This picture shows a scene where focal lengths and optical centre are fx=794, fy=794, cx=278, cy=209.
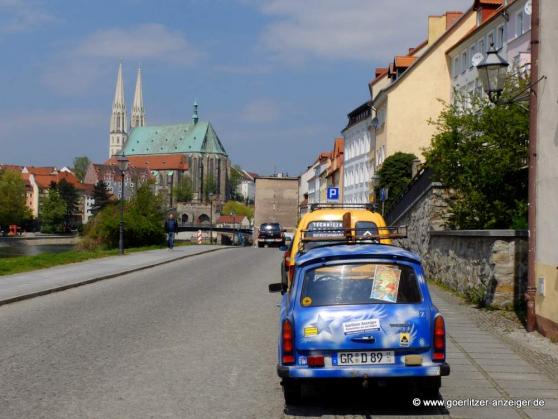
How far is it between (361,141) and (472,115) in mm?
53537

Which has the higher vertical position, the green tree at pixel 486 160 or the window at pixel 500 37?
the window at pixel 500 37

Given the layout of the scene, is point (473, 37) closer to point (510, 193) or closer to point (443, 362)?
point (510, 193)

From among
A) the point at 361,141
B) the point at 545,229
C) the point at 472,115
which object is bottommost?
the point at 545,229

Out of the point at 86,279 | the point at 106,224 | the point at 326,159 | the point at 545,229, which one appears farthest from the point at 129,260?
the point at 326,159

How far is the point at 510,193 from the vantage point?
65.7ft

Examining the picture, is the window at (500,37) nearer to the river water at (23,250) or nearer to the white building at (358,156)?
→ the white building at (358,156)

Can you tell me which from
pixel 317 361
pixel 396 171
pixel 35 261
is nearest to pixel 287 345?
pixel 317 361

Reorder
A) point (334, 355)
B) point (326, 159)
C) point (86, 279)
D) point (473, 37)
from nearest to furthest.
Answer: point (334, 355)
point (86, 279)
point (473, 37)
point (326, 159)

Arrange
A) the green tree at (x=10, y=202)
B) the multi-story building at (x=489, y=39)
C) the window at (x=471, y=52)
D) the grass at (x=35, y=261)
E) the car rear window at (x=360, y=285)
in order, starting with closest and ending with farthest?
the car rear window at (x=360, y=285)
the grass at (x=35, y=261)
the multi-story building at (x=489, y=39)
the window at (x=471, y=52)
the green tree at (x=10, y=202)

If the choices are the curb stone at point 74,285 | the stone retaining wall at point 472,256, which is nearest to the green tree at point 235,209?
the curb stone at point 74,285

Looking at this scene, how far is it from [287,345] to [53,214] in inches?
5650

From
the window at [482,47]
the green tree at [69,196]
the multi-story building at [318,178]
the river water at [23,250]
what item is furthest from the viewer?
the green tree at [69,196]

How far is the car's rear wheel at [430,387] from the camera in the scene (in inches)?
279

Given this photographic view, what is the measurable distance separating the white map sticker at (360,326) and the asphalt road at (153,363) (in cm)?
77
